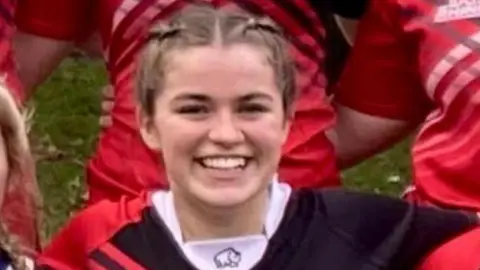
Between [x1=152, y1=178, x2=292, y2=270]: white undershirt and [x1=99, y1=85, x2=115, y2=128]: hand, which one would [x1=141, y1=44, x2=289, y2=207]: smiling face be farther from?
[x1=99, y1=85, x2=115, y2=128]: hand

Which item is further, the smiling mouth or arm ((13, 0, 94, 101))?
arm ((13, 0, 94, 101))

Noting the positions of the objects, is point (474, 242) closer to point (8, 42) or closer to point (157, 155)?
point (157, 155)

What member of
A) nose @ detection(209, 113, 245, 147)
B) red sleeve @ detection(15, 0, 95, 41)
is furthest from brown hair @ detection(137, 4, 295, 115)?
red sleeve @ detection(15, 0, 95, 41)

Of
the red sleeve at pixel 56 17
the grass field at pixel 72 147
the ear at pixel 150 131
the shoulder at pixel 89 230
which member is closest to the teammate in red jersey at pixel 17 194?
the shoulder at pixel 89 230

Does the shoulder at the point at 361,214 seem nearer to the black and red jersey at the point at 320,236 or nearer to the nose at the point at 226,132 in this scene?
the black and red jersey at the point at 320,236

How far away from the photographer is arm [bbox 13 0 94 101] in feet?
13.4

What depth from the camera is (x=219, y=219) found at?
320 centimetres

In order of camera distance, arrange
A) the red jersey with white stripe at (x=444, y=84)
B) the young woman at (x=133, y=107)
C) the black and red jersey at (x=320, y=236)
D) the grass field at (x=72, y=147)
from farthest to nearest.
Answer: the grass field at (x=72, y=147) < the young woman at (x=133, y=107) < the red jersey with white stripe at (x=444, y=84) < the black and red jersey at (x=320, y=236)

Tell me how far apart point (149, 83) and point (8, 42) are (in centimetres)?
79

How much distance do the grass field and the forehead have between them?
2515mm

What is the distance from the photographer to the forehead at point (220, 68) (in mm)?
3121

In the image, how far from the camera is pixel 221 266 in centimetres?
321

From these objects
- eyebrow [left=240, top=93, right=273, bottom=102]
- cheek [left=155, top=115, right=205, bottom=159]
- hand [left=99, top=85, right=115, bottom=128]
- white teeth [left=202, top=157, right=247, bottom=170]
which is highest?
eyebrow [left=240, top=93, right=273, bottom=102]

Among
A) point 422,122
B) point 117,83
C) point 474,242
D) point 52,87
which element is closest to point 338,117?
point 422,122
